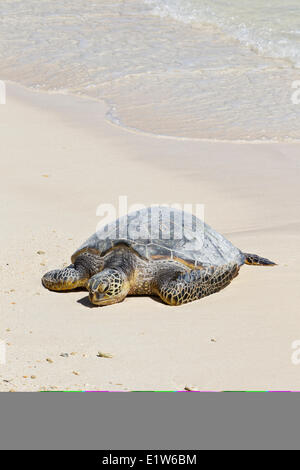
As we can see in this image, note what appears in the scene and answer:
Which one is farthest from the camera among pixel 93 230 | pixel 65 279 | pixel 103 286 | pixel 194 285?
pixel 93 230

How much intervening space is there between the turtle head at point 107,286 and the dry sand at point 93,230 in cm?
8

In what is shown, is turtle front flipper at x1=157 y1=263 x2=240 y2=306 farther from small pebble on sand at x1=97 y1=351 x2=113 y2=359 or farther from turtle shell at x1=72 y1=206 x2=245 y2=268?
small pebble on sand at x1=97 y1=351 x2=113 y2=359

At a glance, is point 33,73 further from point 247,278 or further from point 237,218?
point 247,278

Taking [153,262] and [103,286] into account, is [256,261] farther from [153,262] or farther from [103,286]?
[103,286]

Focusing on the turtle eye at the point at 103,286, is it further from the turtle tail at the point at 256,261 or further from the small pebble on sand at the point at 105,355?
the turtle tail at the point at 256,261

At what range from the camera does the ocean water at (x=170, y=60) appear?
35.8 ft

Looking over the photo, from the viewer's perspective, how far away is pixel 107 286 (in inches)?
203

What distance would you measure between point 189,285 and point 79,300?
2.64 ft

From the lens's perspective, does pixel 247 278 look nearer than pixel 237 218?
Yes

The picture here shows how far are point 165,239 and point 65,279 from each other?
77 centimetres

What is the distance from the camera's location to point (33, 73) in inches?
529

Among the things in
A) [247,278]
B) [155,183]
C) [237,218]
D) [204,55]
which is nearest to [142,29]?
[204,55]

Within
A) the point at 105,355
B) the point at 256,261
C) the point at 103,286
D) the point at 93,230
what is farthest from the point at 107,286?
the point at 93,230

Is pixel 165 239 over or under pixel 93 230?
under
